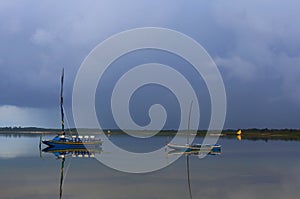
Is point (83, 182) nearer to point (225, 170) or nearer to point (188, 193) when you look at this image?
point (188, 193)

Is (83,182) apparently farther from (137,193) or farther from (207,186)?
(207,186)

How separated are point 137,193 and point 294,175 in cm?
1370

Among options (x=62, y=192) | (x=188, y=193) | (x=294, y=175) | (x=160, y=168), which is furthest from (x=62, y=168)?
(x=294, y=175)

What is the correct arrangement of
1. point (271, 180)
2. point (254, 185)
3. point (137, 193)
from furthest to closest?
point (271, 180), point (254, 185), point (137, 193)

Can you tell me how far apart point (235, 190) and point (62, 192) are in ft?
30.0

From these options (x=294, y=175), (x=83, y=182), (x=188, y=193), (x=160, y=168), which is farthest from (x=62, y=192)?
(x=294, y=175)

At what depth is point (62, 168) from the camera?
34062 millimetres

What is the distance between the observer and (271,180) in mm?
28797

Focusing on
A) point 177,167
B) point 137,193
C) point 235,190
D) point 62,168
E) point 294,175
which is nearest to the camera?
point 137,193

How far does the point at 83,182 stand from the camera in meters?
26.7

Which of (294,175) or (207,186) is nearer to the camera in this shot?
(207,186)

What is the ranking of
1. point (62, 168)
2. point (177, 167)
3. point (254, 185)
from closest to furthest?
1. point (254, 185)
2. point (62, 168)
3. point (177, 167)

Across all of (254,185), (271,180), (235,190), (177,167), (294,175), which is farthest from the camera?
(177,167)

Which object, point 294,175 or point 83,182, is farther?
point 294,175
